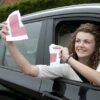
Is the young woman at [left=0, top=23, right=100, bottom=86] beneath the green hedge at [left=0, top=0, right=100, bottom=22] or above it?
beneath

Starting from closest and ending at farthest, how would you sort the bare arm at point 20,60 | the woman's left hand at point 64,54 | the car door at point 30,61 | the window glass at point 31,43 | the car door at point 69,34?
the car door at point 69,34
the woman's left hand at point 64,54
the bare arm at point 20,60
the car door at point 30,61
the window glass at point 31,43

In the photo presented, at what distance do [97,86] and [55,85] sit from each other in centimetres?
42

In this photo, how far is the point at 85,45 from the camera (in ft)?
13.1

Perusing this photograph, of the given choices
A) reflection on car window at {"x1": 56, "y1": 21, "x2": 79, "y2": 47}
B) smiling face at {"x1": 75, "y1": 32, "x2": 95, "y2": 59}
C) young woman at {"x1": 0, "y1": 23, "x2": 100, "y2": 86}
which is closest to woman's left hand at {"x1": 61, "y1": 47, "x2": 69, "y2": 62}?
young woman at {"x1": 0, "y1": 23, "x2": 100, "y2": 86}

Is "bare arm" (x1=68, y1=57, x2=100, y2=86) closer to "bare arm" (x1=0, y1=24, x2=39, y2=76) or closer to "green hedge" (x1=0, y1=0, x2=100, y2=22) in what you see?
"bare arm" (x1=0, y1=24, x2=39, y2=76)

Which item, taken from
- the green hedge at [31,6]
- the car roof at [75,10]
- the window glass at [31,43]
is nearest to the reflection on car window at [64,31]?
the car roof at [75,10]

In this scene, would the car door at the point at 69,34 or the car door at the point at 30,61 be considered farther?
the car door at the point at 30,61

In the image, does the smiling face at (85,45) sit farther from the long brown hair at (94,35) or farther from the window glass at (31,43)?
the window glass at (31,43)

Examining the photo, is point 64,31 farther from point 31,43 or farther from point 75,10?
point 31,43

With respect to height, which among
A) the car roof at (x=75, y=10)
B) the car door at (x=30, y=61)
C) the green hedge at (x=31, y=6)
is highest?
the green hedge at (x=31, y=6)

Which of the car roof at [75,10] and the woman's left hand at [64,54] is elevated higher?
the car roof at [75,10]

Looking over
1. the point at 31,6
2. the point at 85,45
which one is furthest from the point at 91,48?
the point at 31,6

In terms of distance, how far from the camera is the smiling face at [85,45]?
13.1 feet

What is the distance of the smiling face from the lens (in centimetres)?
400
